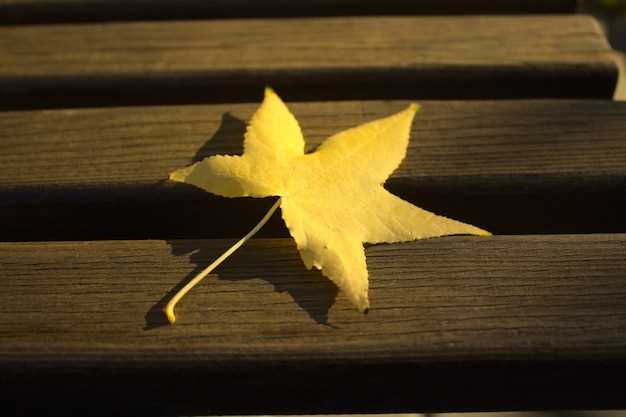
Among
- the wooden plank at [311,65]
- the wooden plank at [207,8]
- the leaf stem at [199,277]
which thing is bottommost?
the leaf stem at [199,277]

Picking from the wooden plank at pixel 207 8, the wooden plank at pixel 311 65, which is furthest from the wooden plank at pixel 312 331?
the wooden plank at pixel 207 8

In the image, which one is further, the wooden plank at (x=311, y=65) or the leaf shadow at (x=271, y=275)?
the wooden plank at (x=311, y=65)

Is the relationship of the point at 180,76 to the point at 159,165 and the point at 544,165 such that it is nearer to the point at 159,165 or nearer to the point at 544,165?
the point at 159,165

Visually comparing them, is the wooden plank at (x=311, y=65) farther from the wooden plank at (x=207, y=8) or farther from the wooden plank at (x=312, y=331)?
the wooden plank at (x=312, y=331)

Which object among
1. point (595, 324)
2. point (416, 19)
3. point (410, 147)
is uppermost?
point (416, 19)

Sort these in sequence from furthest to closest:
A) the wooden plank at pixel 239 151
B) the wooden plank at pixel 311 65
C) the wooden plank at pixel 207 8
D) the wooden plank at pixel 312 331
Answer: the wooden plank at pixel 207 8
the wooden plank at pixel 311 65
the wooden plank at pixel 239 151
the wooden plank at pixel 312 331

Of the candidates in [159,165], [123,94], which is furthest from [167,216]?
[123,94]

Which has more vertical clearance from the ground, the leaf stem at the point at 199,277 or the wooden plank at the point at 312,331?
the leaf stem at the point at 199,277

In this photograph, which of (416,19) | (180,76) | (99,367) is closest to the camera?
(99,367)

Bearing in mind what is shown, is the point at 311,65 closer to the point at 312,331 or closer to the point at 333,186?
the point at 333,186

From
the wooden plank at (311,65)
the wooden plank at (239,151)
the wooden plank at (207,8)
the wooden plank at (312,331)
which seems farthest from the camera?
the wooden plank at (207,8)
